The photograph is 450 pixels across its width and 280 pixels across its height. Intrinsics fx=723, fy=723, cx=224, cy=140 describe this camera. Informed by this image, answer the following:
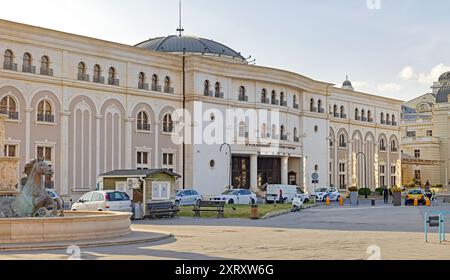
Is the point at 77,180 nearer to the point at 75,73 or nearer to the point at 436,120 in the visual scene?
the point at 75,73

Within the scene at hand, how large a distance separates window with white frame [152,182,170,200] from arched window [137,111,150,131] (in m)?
20.1

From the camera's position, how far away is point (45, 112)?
51.2 m

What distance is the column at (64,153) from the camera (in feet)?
169

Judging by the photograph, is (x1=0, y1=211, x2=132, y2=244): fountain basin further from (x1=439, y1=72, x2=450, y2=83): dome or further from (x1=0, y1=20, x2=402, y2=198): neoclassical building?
(x1=439, y1=72, x2=450, y2=83): dome

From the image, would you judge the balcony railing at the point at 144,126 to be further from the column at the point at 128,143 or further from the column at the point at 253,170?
the column at the point at 253,170

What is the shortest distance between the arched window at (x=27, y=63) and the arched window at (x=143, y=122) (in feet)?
36.7

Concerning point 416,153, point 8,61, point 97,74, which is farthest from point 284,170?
point 416,153

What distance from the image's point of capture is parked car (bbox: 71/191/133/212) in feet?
113

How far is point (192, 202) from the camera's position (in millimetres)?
51625

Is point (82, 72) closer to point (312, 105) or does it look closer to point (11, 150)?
point (11, 150)

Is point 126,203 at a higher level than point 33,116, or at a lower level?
lower

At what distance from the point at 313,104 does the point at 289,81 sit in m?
6.76

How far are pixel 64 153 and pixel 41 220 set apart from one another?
32.2m
